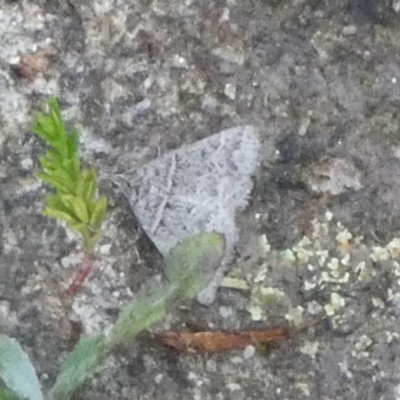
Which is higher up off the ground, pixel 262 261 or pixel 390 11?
pixel 390 11

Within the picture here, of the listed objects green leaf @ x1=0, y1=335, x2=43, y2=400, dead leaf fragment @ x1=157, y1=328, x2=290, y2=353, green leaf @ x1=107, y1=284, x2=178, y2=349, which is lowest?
dead leaf fragment @ x1=157, y1=328, x2=290, y2=353

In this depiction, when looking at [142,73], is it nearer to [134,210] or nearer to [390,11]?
[134,210]

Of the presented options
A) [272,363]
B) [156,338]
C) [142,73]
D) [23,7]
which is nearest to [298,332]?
[272,363]

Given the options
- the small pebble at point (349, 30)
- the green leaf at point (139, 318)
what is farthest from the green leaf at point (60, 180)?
the small pebble at point (349, 30)

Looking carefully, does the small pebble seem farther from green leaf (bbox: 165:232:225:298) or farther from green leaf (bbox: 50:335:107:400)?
green leaf (bbox: 50:335:107:400)

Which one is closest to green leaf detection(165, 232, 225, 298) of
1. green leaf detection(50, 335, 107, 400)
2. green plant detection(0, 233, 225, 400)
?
green plant detection(0, 233, 225, 400)

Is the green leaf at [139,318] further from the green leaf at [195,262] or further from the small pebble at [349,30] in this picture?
the small pebble at [349,30]
